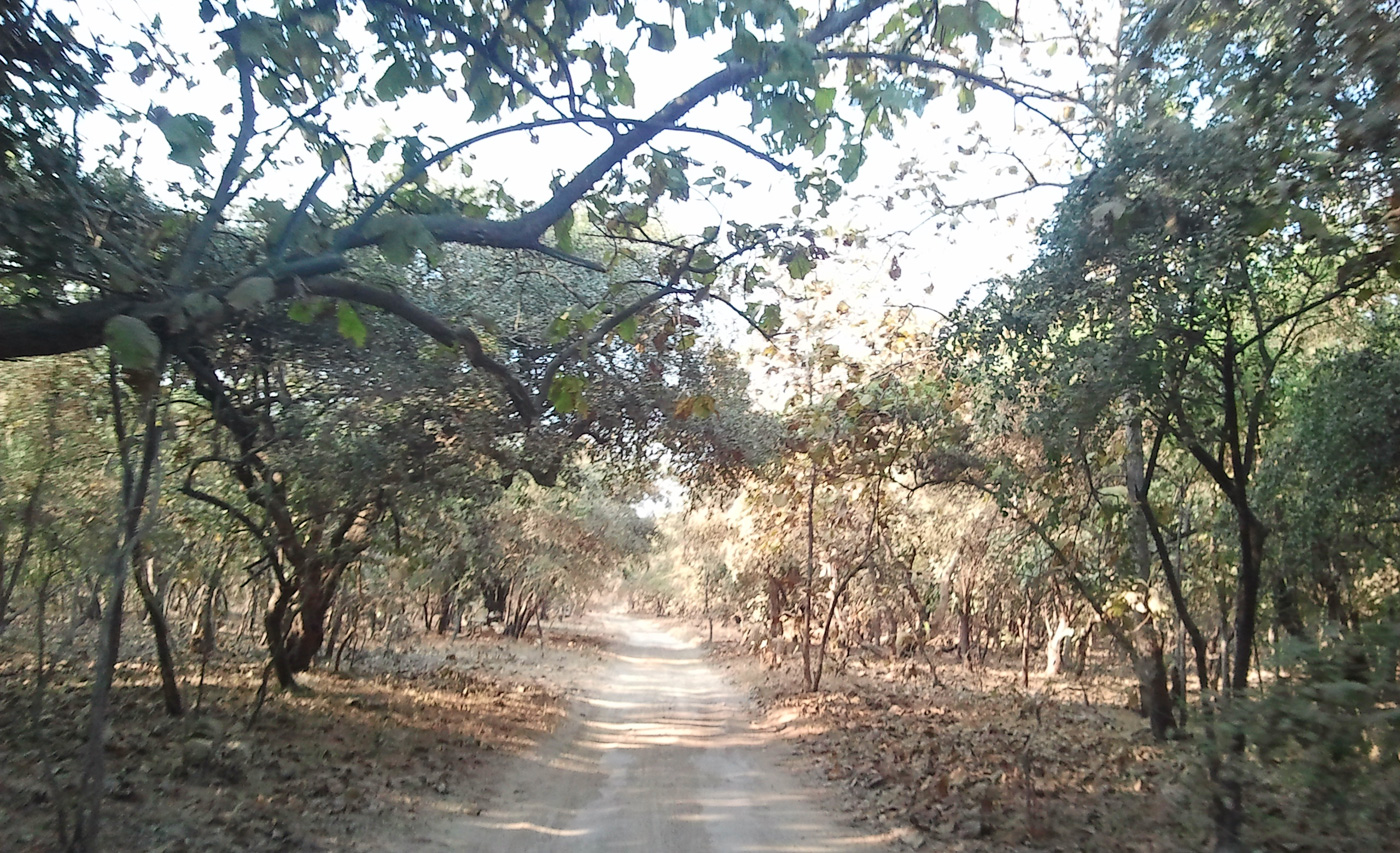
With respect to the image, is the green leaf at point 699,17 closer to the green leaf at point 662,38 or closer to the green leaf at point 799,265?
the green leaf at point 662,38

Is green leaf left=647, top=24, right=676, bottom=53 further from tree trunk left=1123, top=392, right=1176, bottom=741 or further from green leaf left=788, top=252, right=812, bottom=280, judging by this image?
tree trunk left=1123, top=392, right=1176, bottom=741

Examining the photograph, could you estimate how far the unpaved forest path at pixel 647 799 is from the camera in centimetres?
793

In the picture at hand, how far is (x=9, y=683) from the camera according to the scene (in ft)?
39.7

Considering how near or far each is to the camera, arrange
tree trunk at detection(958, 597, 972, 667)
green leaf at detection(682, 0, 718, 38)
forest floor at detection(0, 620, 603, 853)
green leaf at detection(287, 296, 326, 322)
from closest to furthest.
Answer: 1. green leaf at detection(287, 296, 326, 322)
2. green leaf at detection(682, 0, 718, 38)
3. forest floor at detection(0, 620, 603, 853)
4. tree trunk at detection(958, 597, 972, 667)

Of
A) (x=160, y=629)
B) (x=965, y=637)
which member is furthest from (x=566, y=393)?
(x=965, y=637)

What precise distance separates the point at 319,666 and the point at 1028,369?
52.8ft

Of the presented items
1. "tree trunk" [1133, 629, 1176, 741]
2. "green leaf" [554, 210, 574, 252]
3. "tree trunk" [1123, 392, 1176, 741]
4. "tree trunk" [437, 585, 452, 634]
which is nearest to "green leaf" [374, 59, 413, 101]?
"green leaf" [554, 210, 574, 252]

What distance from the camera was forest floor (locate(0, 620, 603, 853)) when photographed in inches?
293

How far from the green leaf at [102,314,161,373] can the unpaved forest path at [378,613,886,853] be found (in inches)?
205

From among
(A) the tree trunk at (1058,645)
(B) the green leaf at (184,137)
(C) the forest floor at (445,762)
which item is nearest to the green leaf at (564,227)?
(B) the green leaf at (184,137)

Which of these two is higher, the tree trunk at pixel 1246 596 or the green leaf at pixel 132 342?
the green leaf at pixel 132 342

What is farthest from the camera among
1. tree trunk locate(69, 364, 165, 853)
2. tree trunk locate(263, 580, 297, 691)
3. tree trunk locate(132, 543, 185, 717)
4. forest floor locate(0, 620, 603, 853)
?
tree trunk locate(263, 580, 297, 691)

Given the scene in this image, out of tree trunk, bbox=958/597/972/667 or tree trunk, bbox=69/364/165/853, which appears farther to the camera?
tree trunk, bbox=958/597/972/667

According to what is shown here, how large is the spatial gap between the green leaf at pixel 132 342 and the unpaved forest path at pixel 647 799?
521 cm
